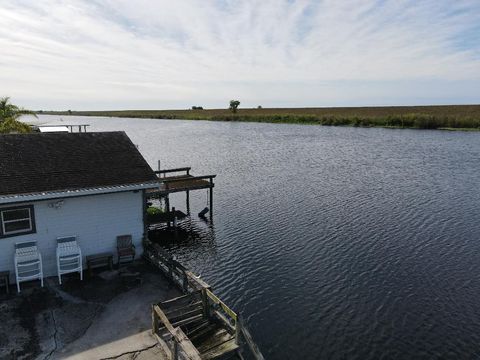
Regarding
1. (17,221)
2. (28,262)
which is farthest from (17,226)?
(28,262)

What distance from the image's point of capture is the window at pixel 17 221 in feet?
44.9

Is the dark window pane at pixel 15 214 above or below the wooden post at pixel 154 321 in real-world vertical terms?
above

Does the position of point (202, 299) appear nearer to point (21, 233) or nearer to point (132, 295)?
point (132, 295)

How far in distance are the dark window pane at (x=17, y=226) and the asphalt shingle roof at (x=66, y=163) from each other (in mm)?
1159

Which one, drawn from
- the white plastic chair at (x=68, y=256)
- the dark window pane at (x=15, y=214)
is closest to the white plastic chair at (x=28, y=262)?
the white plastic chair at (x=68, y=256)

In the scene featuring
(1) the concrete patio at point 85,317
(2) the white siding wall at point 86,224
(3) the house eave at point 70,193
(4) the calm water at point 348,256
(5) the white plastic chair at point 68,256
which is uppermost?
(3) the house eave at point 70,193

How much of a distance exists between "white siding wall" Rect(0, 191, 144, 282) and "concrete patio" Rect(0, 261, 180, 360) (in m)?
1.05

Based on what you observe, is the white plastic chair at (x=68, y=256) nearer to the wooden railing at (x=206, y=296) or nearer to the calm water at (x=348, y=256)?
the wooden railing at (x=206, y=296)

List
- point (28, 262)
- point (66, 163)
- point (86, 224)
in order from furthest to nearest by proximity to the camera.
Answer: point (66, 163) → point (86, 224) → point (28, 262)

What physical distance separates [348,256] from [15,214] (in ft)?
52.2

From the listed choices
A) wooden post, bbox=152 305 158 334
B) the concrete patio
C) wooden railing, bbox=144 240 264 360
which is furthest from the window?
wooden post, bbox=152 305 158 334

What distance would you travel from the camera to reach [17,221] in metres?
14.0

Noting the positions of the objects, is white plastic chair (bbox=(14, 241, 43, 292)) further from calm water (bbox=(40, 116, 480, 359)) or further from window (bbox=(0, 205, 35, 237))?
calm water (bbox=(40, 116, 480, 359))

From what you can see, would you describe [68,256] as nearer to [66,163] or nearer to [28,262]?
[28,262]
